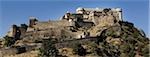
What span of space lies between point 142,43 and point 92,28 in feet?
29.7

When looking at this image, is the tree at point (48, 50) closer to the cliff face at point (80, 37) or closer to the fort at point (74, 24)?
the cliff face at point (80, 37)

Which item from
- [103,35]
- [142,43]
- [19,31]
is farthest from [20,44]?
[142,43]

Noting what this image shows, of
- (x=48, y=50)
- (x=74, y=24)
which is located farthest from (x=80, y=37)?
(x=48, y=50)

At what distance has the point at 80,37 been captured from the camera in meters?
71.2

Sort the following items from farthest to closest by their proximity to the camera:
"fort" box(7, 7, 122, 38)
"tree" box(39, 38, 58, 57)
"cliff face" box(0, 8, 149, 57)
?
"fort" box(7, 7, 122, 38), "cliff face" box(0, 8, 149, 57), "tree" box(39, 38, 58, 57)

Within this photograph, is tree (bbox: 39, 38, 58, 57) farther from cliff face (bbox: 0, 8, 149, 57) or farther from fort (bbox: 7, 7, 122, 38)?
fort (bbox: 7, 7, 122, 38)

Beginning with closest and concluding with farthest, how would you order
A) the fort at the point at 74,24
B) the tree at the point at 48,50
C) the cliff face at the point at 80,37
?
the tree at the point at 48,50
the cliff face at the point at 80,37
the fort at the point at 74,24

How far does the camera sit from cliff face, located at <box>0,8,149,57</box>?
66625 millimetres

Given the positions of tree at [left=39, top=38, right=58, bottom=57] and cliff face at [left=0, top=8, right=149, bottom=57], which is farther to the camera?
cliff face at [left=0, top=8, right=149, bottom=57]

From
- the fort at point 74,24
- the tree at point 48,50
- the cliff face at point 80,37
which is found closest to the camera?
the tree at point 48,50

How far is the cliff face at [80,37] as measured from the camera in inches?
2623

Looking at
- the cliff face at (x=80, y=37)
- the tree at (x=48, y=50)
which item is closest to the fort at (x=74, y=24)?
the cliff face at (x=80, y=37)

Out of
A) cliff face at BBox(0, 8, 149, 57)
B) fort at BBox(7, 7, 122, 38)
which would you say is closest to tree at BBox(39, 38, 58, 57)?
cliff face at BBox(0, 8, 149, 57)

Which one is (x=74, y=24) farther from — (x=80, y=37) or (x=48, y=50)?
(x=48, y=50)
